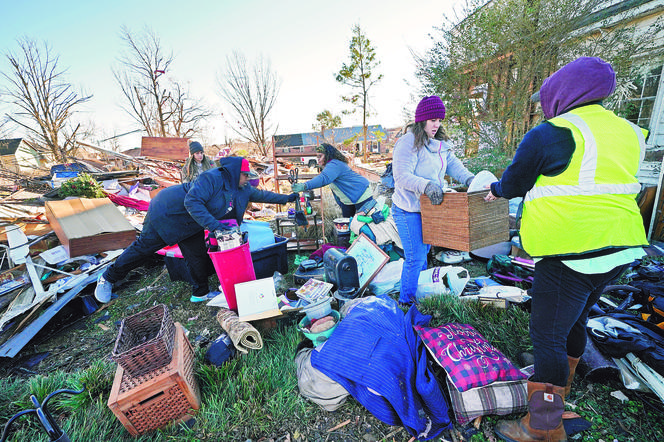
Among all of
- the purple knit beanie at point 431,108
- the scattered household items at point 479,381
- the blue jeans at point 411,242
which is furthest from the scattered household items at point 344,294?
the purple knit beanie at point 431,108

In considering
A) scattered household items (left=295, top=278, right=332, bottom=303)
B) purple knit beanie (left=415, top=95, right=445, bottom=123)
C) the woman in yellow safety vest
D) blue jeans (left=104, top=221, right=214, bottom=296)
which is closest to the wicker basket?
scattered household items (left=295, top=278, right=332, bottom=303)

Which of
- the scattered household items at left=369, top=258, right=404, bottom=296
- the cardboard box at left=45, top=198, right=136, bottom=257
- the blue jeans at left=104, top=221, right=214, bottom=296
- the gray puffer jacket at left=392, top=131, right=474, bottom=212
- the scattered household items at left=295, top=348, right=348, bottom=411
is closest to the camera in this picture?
the scattered household items at left=295, top=348, right=348, bottom=411

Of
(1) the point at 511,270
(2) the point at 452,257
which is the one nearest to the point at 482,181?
(1) the point at 511,270

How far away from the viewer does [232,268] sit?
2.75m

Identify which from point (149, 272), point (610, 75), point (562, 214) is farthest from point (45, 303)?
point (610, 75)

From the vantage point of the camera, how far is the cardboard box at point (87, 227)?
4.29 meters

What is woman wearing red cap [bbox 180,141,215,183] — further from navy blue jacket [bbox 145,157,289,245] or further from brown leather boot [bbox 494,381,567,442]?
brown leather boot [bbox 494,381,567,442]

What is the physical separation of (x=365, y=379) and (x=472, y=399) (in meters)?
0.65

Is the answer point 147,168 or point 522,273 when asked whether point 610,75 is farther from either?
point 147,168

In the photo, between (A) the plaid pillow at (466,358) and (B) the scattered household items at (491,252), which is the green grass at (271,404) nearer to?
(A) the plaid pillow at (466,358)

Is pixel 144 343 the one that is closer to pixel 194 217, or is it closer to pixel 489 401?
pixel 194 217

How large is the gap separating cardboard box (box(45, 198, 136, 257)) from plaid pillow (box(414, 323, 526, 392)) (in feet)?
16.3

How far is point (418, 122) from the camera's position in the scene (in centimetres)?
227

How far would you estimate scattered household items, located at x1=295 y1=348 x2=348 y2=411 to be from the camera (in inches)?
70.9
